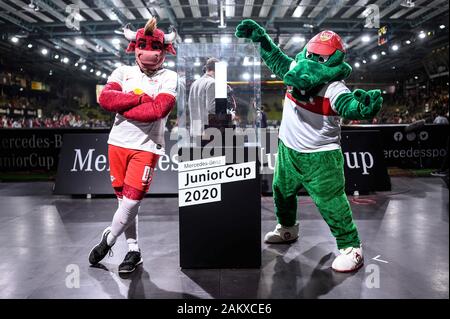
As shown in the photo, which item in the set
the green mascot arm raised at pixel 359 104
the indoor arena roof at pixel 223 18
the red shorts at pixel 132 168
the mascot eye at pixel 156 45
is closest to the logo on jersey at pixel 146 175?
the red shorts at pixel 132 168

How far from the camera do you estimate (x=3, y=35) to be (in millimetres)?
13398

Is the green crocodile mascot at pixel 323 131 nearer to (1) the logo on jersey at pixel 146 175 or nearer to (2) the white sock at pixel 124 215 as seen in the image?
(1) the logo on jersey at pixel 146 175

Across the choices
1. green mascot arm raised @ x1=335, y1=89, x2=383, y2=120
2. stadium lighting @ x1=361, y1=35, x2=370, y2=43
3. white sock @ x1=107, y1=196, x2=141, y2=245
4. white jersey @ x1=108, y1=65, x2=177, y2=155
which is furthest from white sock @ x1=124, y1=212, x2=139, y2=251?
stadium lighting @ x1=361, y1=35, x2=370, y2=43

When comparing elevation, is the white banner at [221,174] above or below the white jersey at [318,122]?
below

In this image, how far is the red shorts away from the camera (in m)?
2.93

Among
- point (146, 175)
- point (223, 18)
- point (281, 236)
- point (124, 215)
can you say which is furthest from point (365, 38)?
point (124, 215)

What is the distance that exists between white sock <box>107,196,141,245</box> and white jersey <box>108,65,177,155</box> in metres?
0.41

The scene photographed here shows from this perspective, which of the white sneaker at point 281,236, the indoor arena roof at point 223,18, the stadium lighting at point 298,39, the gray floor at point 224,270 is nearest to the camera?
the gray floor at point 224,270

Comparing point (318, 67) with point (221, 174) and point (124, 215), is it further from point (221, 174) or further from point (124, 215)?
point (124, 215)

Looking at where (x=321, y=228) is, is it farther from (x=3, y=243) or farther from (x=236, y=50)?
(x=3, y=243)

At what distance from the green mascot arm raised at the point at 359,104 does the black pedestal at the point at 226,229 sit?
2.40 feet

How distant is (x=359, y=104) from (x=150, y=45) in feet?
5.17

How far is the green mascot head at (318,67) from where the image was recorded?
2861 millimetres

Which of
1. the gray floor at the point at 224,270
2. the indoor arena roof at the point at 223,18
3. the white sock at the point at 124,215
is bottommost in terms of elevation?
the gray floor at the point at 224,270
